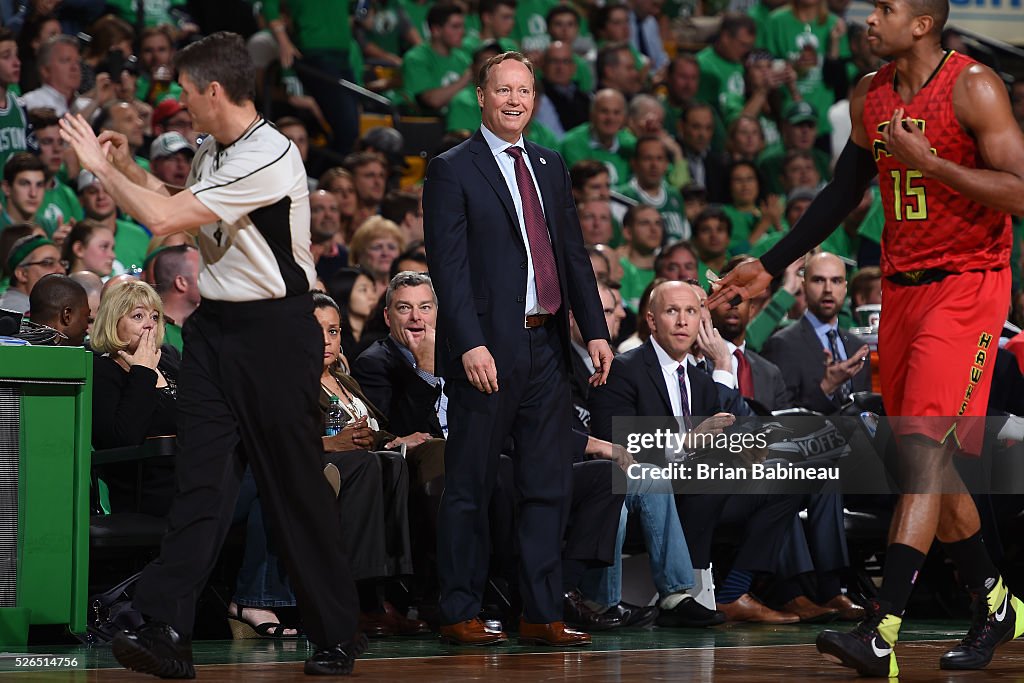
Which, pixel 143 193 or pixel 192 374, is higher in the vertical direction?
pixel 143 193

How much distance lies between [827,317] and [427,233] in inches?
141

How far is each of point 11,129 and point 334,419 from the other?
4.36 meters

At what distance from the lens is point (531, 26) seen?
1405 centimetres

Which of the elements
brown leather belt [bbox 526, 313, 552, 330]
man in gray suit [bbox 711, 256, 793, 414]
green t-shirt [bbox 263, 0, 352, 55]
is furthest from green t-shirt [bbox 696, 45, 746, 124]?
brown leather belt [bbox 526, 313, 552, 330]

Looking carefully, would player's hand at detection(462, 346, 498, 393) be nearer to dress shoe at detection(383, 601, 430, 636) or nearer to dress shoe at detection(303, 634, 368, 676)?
dress shoe at detection(303, 634, 368, 676)

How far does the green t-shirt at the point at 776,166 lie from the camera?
1310 centimetres

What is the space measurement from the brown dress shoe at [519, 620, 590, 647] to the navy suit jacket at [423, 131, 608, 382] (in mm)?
967

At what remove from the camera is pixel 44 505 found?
18.2ft

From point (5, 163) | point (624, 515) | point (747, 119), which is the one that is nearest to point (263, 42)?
point (5, 163)

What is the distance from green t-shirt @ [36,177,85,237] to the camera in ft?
30.7

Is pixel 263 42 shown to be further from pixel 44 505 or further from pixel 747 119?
pixel 44 505

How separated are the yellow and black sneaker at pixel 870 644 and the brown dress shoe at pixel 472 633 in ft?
5.11

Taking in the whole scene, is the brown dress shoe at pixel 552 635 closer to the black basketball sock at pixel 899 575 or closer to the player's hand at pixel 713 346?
the black basketball sock at pixel 899 575

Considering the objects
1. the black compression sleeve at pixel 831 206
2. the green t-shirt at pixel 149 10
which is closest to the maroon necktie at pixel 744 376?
the black compression sleeve at pixel 831 206
